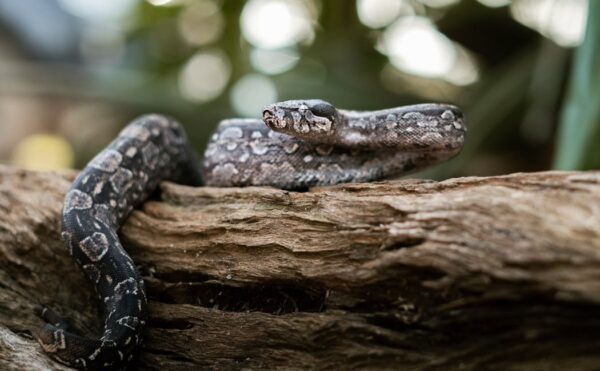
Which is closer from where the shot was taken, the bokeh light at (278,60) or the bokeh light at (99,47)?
the bokeh light at (278,60)

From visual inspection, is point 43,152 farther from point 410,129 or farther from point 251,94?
point 410,129

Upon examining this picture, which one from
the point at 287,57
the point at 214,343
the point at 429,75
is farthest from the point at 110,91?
the point at 214,343

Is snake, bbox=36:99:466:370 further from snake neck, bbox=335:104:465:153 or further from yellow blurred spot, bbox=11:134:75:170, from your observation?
yellow blurred spot, bbox=11:134:75:170

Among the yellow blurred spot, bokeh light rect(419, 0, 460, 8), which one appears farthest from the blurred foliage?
the yellow blurred spot

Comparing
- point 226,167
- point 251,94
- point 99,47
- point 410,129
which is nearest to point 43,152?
point 99,47

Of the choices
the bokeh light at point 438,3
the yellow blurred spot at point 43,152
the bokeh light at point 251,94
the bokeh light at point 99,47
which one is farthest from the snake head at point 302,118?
the bokeh light at point 99,47

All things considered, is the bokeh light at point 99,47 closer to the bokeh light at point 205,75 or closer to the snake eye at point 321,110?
the bokeh light at point 205,75
